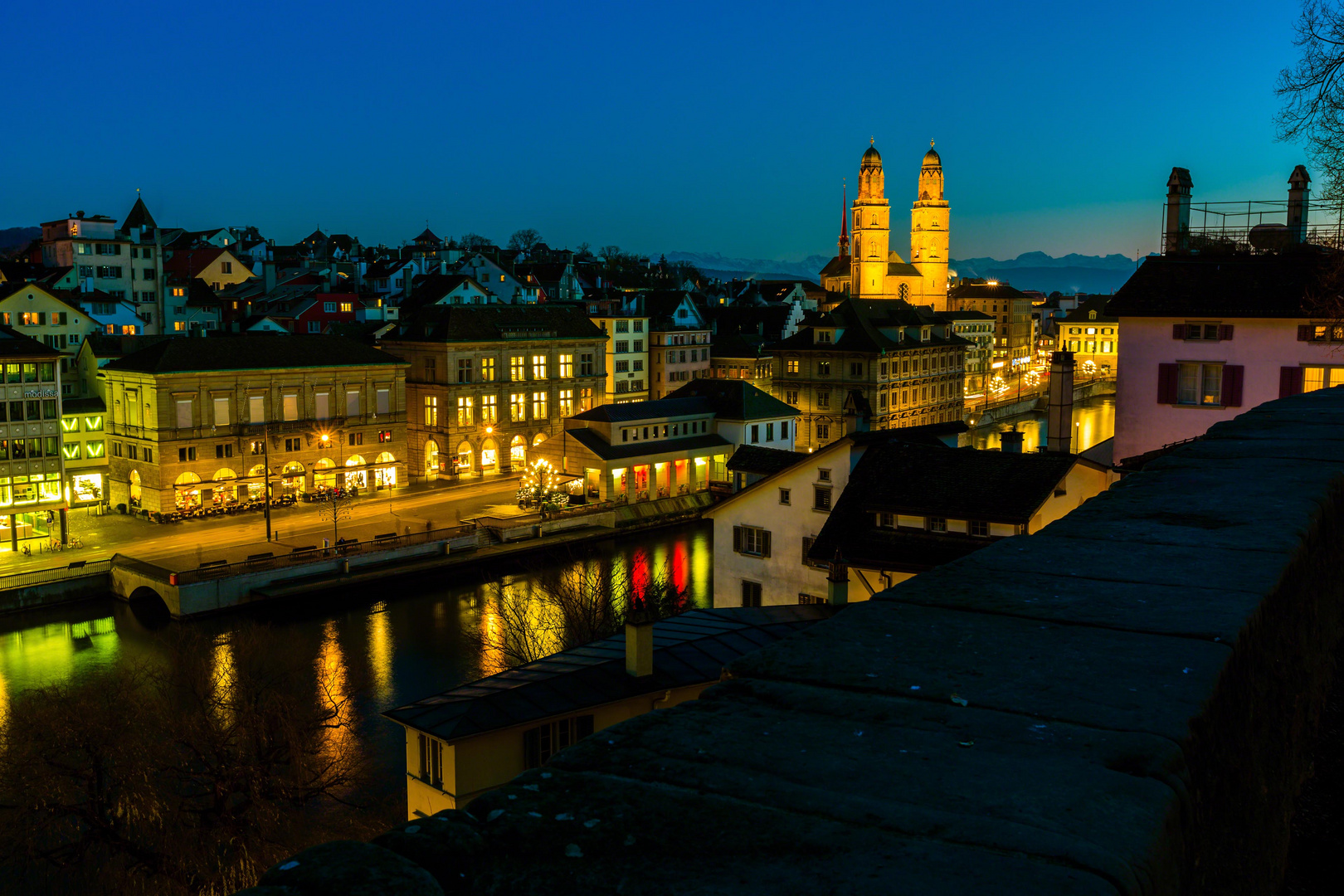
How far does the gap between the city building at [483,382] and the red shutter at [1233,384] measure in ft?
120

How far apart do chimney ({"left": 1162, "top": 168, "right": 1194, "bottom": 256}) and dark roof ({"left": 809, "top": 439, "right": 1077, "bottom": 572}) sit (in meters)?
4.36

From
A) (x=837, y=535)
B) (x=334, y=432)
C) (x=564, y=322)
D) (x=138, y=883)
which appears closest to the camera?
(x=138, y=883)

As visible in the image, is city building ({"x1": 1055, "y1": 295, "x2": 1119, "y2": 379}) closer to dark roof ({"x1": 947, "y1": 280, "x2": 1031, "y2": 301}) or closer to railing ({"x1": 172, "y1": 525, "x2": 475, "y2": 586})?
dark roof ({"x1": 947, "y1": 280, "x2": 1031, "y2": 301})

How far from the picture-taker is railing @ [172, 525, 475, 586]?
34281 mm

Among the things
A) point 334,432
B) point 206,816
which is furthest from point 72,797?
point 334,432

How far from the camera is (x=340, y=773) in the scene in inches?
791

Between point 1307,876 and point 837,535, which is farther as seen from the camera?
point 837,535

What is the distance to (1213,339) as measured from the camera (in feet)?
58.8

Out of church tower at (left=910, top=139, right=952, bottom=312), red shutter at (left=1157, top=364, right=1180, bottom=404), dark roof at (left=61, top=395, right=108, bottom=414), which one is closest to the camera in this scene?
red shutter at (left=1157, top=364, right=1180, bottom=404)

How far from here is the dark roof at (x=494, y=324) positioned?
54.0 meters

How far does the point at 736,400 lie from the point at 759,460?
492 inches

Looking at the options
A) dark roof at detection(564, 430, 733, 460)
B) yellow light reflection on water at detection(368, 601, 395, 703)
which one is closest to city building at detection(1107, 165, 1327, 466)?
yellow light reflection on water at detection(368, 601, 395, 703)

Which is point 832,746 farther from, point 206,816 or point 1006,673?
point 206,816

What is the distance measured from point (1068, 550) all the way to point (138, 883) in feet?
55.2
